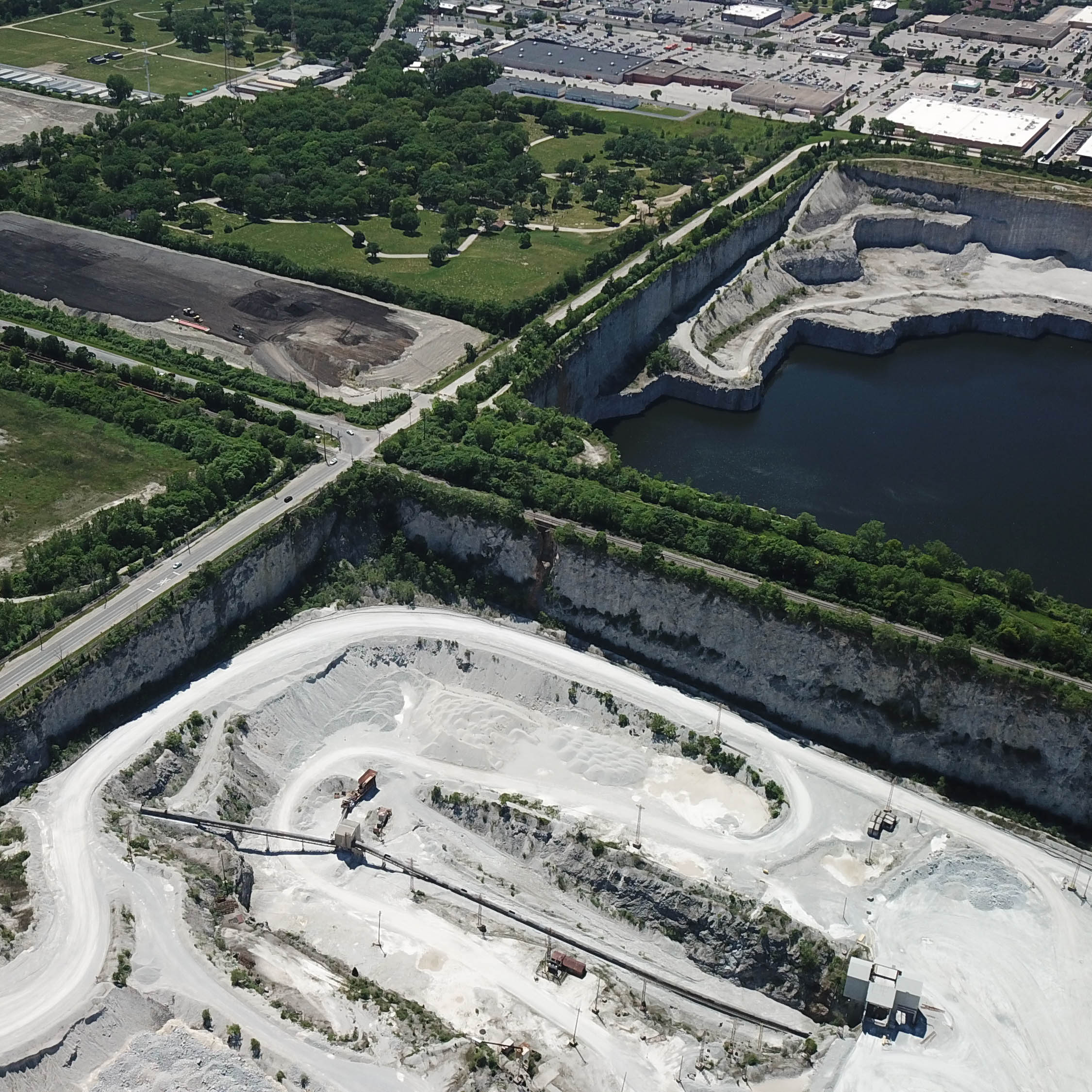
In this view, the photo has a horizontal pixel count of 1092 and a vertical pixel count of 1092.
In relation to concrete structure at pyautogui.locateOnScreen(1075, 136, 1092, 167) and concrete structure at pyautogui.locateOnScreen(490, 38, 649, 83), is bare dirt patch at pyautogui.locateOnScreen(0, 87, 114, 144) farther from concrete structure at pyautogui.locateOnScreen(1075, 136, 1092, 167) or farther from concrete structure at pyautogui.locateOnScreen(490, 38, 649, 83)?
concrete structure at pyautogui.locateOnScreen(1075, 136, 1092, 167)

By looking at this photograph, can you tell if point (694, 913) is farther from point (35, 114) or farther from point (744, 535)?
point (35, 114)

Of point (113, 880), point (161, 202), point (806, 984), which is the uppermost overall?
point (161, 202)

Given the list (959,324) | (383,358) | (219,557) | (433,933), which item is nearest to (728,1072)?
(433,933)

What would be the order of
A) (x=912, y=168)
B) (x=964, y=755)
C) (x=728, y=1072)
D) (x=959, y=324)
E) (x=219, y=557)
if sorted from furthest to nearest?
(x=912, y=168), (x=959, y=324), (x=219, y=557), (x=964, y=755), (x=728, y=1072)

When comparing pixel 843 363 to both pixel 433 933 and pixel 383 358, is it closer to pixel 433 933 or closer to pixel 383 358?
pixel 383 358

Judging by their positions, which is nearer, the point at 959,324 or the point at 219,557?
the point at 219,557

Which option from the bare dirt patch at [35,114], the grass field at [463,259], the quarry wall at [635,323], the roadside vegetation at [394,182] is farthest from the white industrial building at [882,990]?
the bare dirt patch at [35,114]
